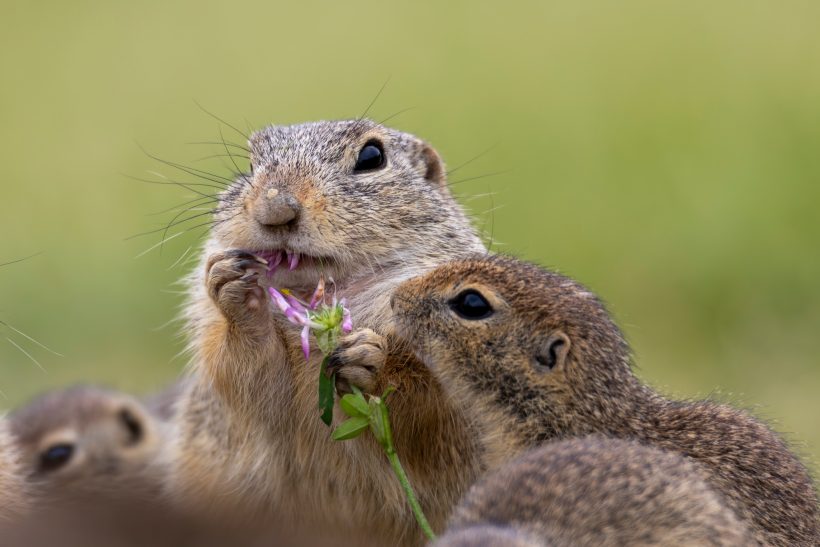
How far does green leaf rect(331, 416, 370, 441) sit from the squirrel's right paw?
0.98 m

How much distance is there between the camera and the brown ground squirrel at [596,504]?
16.1 feet

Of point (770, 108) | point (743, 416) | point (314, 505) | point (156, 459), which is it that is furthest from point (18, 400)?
point (770, 108)

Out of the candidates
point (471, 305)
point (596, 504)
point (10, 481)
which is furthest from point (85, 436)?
point (596, 504)

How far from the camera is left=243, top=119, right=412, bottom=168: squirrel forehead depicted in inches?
284

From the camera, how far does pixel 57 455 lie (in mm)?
9164

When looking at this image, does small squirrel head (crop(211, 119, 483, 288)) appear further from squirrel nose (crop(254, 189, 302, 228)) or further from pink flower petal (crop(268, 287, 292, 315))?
pink flower petal (crop(268, 287, 292, 315))

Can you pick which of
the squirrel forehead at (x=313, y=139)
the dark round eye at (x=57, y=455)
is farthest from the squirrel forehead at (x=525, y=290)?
the dark round eye at (x=57, y=455)

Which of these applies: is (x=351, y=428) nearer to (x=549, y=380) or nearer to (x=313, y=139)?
(x=549, y=380)

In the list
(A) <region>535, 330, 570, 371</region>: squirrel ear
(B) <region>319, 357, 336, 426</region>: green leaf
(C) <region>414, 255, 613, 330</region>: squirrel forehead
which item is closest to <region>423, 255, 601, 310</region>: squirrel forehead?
(C) <region>414, 255, 613, 330</region>: squirrel forehead

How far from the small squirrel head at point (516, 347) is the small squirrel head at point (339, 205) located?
452mm

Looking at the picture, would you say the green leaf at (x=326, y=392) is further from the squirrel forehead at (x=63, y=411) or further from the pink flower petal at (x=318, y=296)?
the squirrel forehead at (x=63, y=411)

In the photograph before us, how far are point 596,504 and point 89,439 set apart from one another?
5.19 metres

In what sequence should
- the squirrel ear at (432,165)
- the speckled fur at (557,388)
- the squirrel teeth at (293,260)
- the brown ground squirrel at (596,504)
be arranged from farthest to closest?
the squirrel ear at (432,165)
the squirrel teeth at (293,260)
the speckled fur at (557,388)
the brown ground squirrel at (596,504)

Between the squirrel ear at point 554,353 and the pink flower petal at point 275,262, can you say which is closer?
the squirrel ear at point 554,353
